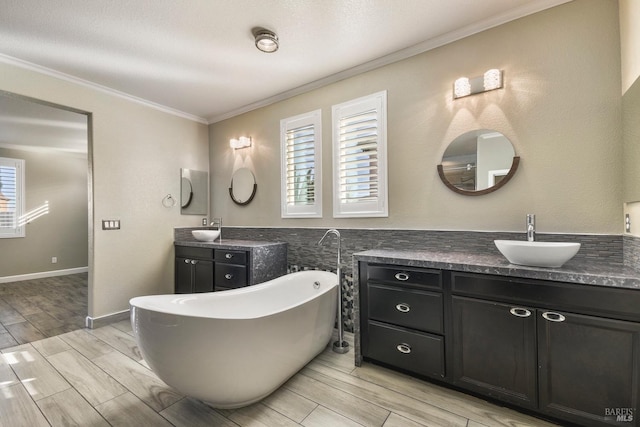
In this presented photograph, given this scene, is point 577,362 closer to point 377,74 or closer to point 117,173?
point 377,74

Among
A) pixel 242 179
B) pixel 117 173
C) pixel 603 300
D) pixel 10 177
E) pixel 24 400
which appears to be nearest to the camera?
pixel 603 300

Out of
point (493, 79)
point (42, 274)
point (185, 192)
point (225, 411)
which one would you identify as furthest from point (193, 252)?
point (42, 274)

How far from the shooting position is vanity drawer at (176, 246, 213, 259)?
328 cm

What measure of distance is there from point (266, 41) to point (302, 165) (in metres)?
1.32

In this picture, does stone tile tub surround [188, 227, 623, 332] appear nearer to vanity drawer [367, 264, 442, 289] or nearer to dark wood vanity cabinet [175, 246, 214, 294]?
vanity drawer [367, 264, 442, 289]

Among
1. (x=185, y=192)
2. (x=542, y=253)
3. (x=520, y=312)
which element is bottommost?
(x=520, y=312)

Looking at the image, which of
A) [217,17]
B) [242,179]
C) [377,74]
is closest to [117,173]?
[242,179]

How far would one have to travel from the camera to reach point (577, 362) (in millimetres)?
1433

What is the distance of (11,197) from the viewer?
5043 mm

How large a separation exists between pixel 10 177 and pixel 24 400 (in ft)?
17.5

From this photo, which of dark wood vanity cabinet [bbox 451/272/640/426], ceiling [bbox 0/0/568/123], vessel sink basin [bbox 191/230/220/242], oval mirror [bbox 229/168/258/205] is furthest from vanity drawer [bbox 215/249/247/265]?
dark wood vanity cabinet [bbox 451/272/640/426]

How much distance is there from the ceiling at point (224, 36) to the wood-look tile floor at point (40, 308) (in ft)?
8.80

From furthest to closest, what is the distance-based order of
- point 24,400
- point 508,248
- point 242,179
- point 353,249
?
1. point 242,179
2. point 353,249
3. point 24,400
4. point 508,248

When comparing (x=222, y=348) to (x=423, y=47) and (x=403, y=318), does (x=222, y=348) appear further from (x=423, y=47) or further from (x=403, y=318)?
(x=423, y=47)
